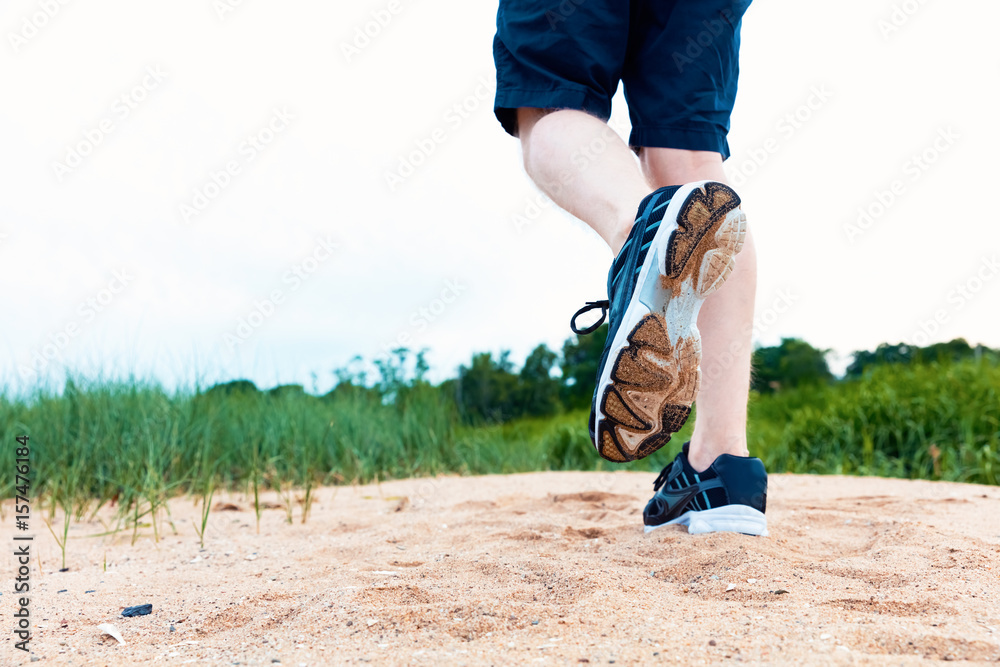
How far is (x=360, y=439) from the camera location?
385 cm

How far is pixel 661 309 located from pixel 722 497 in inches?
20.1

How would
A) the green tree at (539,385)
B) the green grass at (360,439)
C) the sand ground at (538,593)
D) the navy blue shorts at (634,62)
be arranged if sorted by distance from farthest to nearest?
the green tree at (539,385), the green grass at (360,439), the navy blue shorts at (634,62), the sand ground at (538,593)

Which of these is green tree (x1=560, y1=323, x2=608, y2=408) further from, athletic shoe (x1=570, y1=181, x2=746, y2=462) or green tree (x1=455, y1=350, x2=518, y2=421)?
athletic shoe (x1=570, y1=181, x2=746, y2=462)

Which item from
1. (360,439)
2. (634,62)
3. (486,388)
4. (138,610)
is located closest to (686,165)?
(634,62)

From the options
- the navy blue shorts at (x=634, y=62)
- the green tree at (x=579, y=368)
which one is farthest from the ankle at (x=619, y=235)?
the green tree at (x=579, y=368)

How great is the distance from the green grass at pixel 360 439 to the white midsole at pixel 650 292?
4.94 ft

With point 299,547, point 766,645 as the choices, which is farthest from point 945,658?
point 299,547

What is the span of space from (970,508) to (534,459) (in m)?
2.51

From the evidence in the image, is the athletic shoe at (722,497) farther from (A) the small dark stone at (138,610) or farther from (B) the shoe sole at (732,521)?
(A) the small dark stone at (138,610)

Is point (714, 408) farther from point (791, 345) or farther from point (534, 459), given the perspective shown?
point (791, 345)

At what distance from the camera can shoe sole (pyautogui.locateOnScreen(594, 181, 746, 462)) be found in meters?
1.13

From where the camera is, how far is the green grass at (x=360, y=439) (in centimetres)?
291

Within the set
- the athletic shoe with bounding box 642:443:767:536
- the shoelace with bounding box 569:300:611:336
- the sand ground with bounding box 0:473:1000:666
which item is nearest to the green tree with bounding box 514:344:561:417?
the sand ground with bounding box 0:473:1000:666

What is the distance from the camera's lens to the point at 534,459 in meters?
4.26
